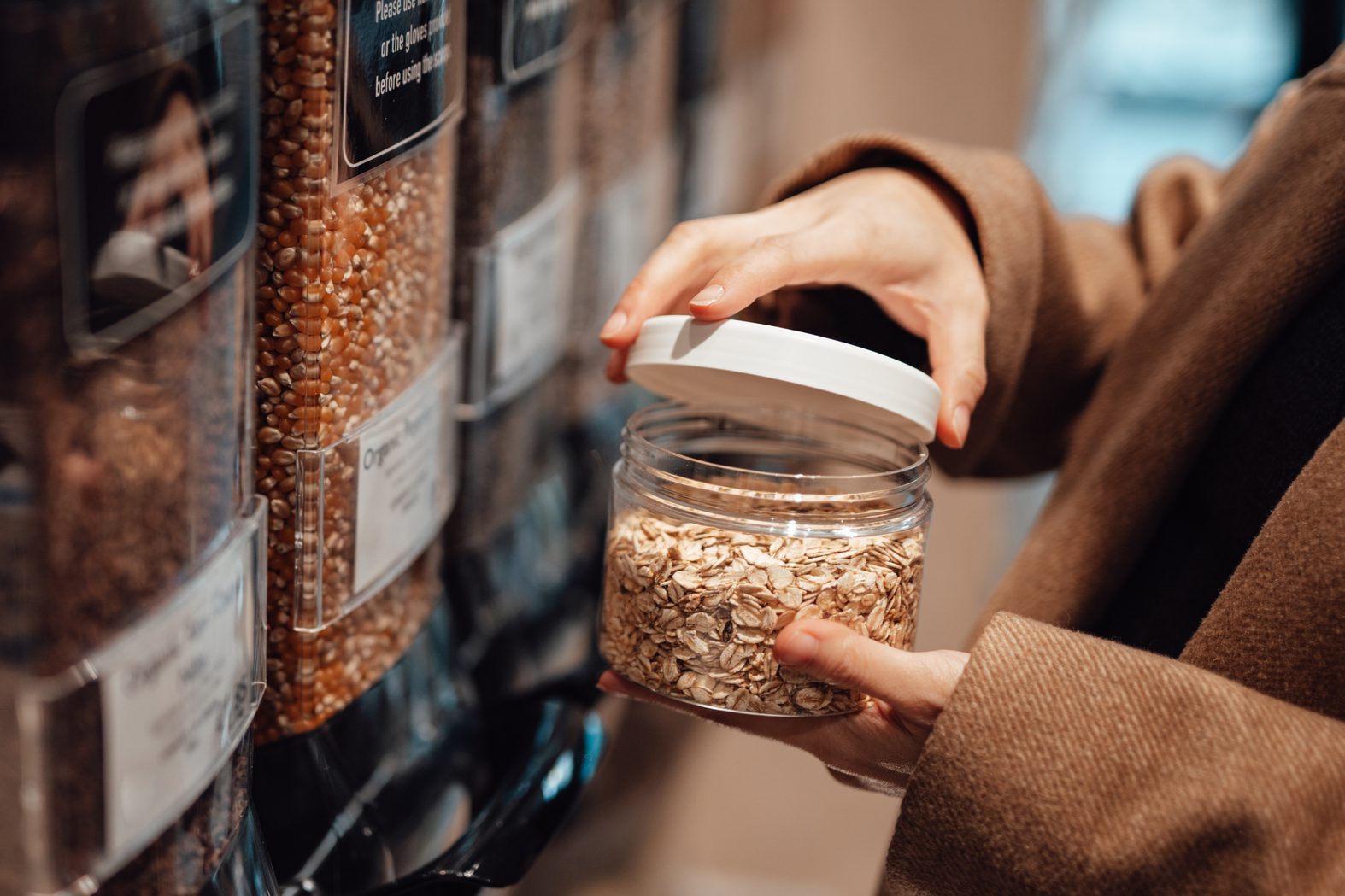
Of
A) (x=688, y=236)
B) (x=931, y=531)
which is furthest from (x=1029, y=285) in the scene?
(x=931, y=531)

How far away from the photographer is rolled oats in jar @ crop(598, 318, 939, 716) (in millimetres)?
542

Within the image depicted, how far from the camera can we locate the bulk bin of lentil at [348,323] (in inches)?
19.2

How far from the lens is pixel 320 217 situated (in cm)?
50

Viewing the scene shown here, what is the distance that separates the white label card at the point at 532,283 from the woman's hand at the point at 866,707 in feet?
0.85

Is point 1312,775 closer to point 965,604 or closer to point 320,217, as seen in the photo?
point 320,217

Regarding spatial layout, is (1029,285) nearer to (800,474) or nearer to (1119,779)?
(800,474)

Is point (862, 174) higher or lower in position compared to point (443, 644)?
higher

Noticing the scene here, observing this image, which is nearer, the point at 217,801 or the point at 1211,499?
the point at 217,801

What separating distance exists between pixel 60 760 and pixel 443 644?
0.38 metres

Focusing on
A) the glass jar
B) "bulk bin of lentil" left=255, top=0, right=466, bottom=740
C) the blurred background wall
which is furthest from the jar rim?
the blurred background wall

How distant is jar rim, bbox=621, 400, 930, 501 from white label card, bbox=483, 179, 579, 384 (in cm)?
16

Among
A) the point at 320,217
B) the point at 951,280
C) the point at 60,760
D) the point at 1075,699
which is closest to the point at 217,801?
the point at 60,760

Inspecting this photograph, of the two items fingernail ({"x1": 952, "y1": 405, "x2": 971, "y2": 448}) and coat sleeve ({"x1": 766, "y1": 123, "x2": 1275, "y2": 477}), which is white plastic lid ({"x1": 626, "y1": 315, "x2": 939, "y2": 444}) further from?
coat sleeve ({"x1": 766, "y1": 123, "x2": 1275, "y2": 477})

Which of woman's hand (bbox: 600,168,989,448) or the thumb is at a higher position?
woman's hand (bbox: 600,168,989,448)
